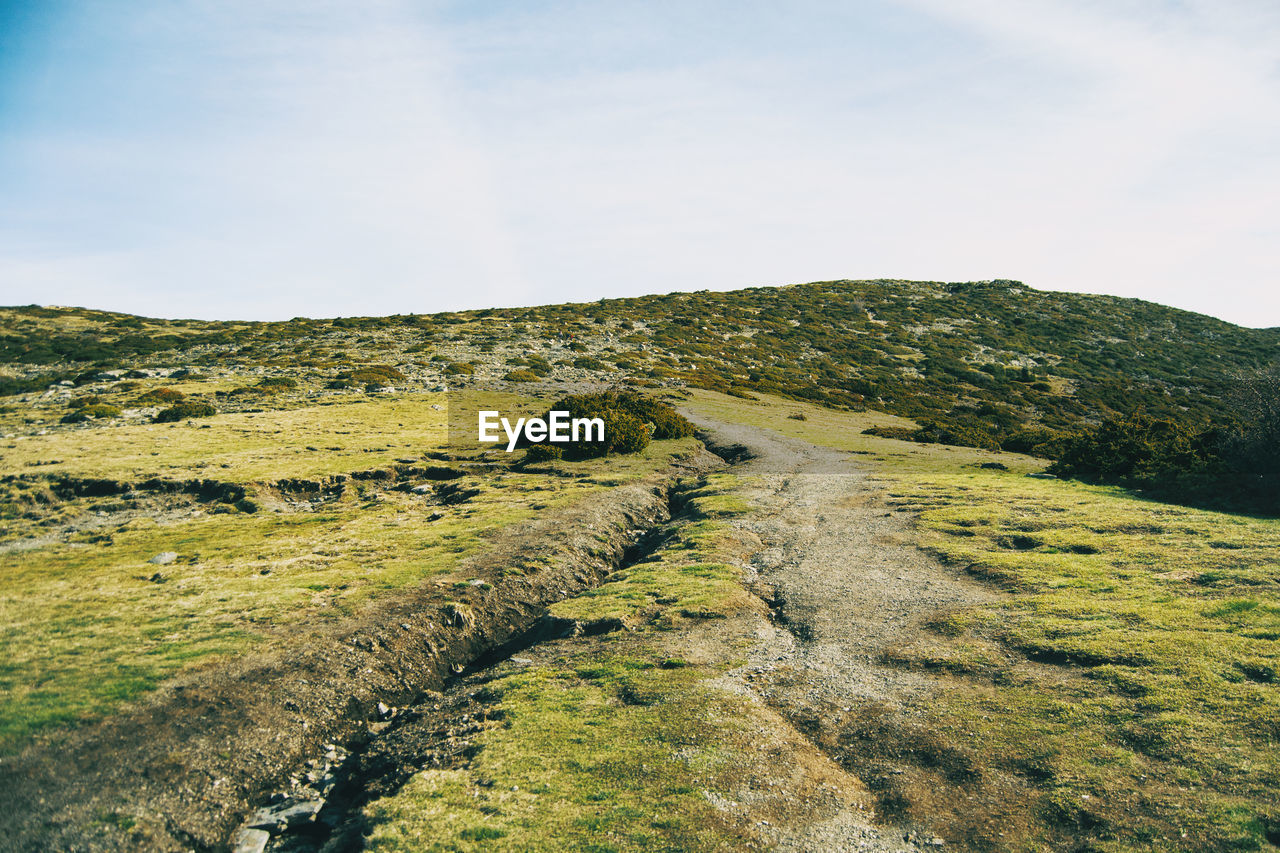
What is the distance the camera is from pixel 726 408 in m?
49.1

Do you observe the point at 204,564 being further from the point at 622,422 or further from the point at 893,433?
the point at 893,433

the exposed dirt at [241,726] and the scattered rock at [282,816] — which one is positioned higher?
the exposed dirt at [241,726]

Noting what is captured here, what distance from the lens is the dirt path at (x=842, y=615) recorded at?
9.89 meters

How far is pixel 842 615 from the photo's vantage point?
1495 centimetres

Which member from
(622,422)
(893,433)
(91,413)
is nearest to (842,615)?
(622,422)

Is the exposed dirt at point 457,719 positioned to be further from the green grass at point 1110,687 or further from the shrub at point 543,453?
the shrub at point 543,453

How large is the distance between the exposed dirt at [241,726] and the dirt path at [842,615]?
6835 mm

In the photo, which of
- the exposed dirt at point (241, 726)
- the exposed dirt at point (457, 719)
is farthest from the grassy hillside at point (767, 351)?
the exposed dirt at point (241, 726)

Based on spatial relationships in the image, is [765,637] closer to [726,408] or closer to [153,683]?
[153,683]

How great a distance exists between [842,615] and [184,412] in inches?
1499

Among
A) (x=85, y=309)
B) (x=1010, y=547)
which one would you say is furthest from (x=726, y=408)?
(x=85, y=309)

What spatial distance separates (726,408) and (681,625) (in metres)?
35.6

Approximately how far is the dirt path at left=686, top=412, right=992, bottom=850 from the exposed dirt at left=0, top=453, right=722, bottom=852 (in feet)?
22.4

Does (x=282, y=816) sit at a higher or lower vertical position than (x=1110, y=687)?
lower
